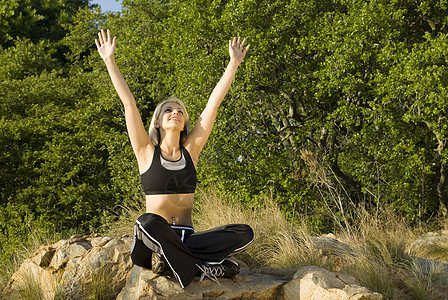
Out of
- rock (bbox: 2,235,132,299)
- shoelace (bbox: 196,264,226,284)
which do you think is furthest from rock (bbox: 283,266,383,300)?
rock (bbox: 2,235,132,299)

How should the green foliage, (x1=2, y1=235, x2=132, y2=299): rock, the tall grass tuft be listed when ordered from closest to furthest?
1. (x1=2, y1=235, x2=132, y2=299): rock
2. the tall grass tuft
3. the green foliage

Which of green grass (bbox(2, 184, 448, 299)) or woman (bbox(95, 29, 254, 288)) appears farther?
green grass (bbox(2, 184, 448, 299))

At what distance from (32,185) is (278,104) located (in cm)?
583

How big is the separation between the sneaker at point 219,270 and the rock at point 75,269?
101 cm

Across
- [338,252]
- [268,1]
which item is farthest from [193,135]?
[268,1]

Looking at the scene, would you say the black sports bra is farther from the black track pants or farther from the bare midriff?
the black track pants

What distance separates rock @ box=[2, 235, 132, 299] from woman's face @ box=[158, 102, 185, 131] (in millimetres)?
1303

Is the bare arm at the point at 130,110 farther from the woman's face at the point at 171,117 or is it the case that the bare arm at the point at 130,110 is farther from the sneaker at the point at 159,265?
the sneaker at the point at 159,265

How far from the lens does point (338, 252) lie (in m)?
5.04

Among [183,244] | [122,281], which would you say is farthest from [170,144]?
[122,281]

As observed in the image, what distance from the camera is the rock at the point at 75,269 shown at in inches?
169

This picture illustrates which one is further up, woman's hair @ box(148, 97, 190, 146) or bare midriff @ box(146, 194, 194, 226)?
woman's hair @ box(148, 97, 190, 146)

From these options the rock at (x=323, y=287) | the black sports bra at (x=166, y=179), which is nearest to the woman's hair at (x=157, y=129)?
the black sports bra at (x=166, y=179)

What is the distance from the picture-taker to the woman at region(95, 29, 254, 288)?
Answer: 353 centimetres
